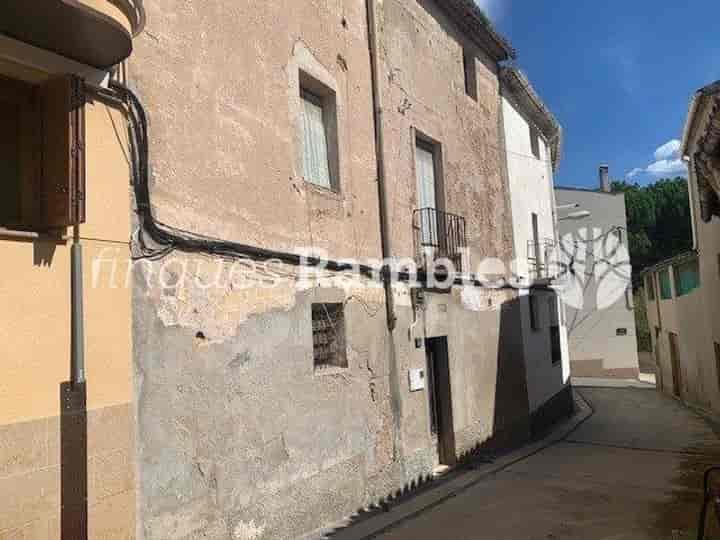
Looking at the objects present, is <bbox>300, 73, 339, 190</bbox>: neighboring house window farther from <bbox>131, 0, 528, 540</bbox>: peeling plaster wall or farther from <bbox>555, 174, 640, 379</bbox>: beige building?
<bbox>555, 174, 640, 379</bbox>: beige building

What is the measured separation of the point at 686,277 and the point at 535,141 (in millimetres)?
5639

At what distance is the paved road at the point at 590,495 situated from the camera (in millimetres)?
6441

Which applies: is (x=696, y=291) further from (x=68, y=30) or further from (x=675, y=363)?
(x=68, y=30)

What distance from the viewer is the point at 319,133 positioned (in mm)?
7391

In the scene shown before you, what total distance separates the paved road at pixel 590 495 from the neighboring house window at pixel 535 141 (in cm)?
727

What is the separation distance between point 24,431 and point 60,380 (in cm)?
37

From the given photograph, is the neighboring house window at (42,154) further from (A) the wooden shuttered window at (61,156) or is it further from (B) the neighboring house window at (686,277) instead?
(B) the neighboring house window at (686,277)

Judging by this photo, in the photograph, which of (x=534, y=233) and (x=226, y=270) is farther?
(x=534, y=233)

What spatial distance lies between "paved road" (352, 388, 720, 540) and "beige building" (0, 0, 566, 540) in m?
0.97

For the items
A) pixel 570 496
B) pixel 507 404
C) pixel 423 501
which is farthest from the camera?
pixel 507 404

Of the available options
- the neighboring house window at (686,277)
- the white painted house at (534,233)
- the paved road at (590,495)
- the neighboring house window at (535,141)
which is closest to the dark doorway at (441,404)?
the paved road at (590,495)

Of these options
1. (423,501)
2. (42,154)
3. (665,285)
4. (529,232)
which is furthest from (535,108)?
(42,154)

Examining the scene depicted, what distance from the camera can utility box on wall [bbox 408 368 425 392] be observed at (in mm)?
8375

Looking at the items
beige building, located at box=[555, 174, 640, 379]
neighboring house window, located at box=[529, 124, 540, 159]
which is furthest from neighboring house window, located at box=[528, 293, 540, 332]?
beige building, located at box=[555, 174, 640, 379]
